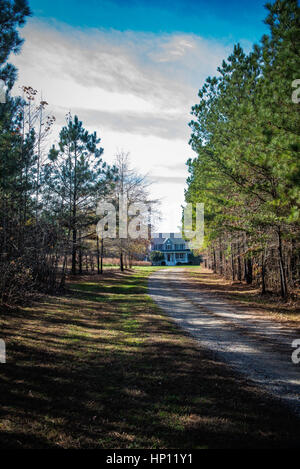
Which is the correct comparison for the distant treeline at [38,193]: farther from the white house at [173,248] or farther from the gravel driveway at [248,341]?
the white house at [173,248]

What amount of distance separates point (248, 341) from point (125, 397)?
4.54 m

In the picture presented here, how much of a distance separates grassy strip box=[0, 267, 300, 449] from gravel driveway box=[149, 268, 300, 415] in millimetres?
493

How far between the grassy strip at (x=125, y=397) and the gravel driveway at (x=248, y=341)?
0.49m

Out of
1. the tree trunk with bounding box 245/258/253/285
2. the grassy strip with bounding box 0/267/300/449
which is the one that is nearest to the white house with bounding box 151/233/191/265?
the tree trunk with bounding box 245/258/253/285

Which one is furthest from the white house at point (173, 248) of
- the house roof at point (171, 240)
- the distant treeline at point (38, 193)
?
the distant treeline at point (38, 193)

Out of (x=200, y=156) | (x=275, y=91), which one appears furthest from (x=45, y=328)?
(x=200, y=156)

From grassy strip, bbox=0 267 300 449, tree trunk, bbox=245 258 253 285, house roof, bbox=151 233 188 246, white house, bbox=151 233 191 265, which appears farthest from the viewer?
house roof, bbox=151 233 188 246

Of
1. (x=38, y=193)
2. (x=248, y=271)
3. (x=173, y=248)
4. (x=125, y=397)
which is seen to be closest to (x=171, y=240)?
(x=173, y=248)

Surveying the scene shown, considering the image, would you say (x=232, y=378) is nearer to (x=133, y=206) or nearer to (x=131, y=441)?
(x=131, y=441)

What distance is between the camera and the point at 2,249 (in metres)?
10.5

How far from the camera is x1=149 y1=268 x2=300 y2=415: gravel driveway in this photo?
17.3 feet

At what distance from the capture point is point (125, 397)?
453 centimetres

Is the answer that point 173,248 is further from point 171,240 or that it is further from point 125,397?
point 125,397

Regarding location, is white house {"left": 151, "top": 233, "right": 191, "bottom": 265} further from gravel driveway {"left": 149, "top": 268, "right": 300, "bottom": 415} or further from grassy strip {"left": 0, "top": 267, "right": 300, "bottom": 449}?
grassy strip {"left": 0, "top": 267, "right": 300, "bottom": 449}
